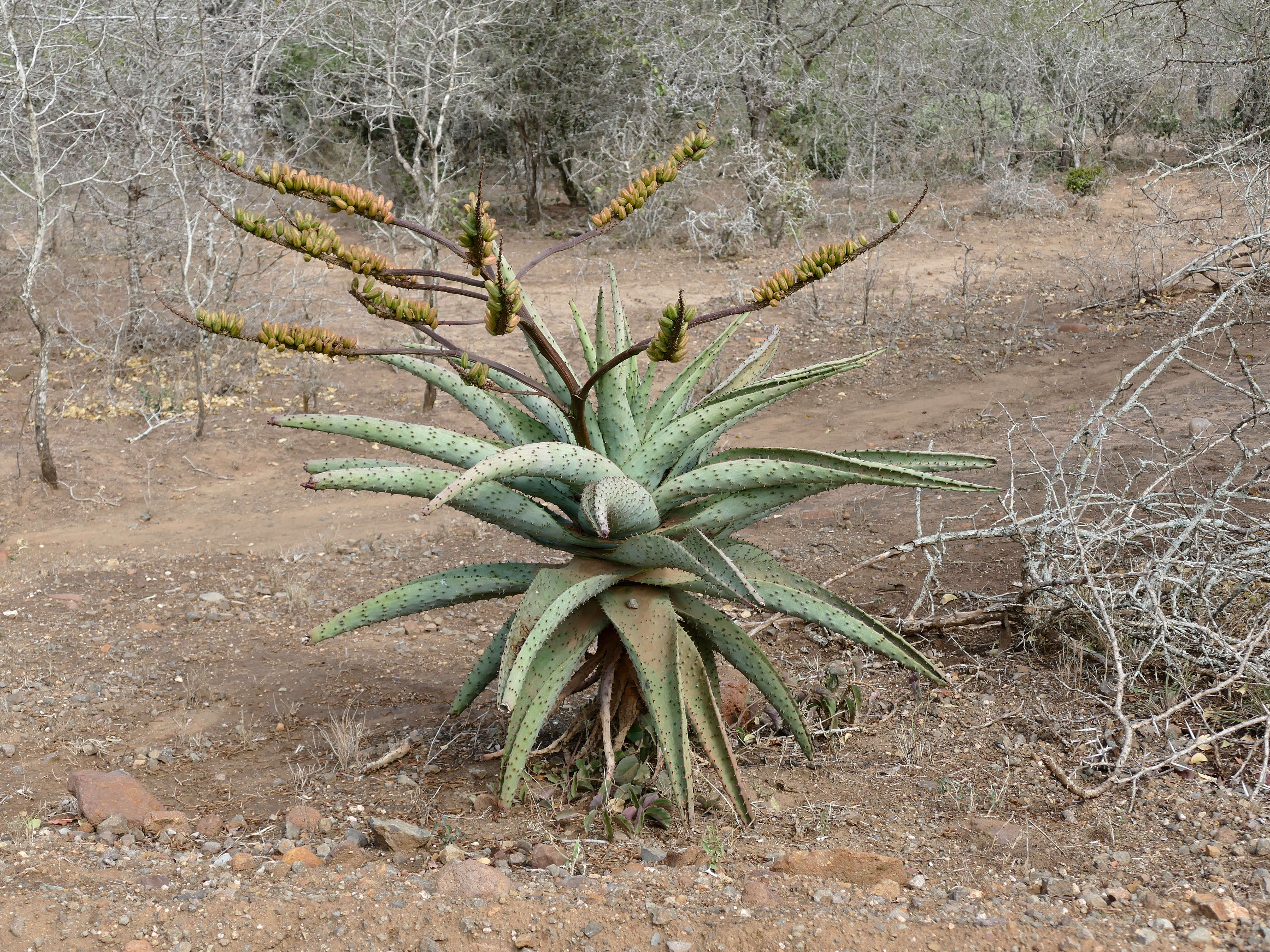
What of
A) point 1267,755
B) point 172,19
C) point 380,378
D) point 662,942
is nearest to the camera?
point 662,942

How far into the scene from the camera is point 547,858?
273 cm

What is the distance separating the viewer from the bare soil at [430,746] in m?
2.29

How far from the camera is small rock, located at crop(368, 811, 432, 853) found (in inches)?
112

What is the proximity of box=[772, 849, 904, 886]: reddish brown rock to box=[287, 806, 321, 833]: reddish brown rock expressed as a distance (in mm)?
1289

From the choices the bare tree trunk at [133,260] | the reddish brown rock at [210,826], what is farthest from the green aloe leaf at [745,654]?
the bare tree trunk at [133,260]

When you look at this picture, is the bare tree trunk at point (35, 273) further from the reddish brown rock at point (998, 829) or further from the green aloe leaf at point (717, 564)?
the reddish brown rock at point (998, 829)

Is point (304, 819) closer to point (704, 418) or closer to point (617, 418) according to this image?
point (617, 418)

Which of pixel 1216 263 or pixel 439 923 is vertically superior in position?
pixel 1216 263

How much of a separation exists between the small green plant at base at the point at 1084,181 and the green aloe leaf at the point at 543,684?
44.3 feet

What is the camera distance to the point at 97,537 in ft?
21.5

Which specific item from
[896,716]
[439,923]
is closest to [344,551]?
[896,716]

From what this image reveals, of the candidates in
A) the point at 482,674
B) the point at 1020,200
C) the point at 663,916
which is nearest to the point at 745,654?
the point at 482,674

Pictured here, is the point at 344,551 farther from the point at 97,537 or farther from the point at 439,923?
the point at 439,923

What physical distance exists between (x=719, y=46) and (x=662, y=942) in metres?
13.5
